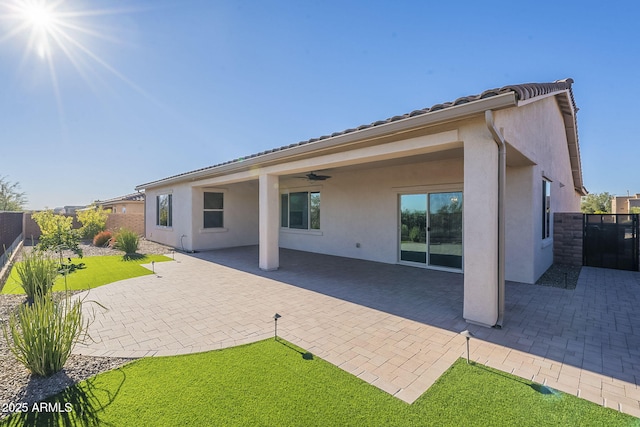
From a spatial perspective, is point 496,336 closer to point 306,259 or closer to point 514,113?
point 514,113

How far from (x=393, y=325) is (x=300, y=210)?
947cm

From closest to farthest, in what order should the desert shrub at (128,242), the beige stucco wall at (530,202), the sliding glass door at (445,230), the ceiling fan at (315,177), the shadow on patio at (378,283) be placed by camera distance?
the shadow on patio at (378,283)
the beige stucco wall at (530,202)
the sliding glass door at (445,230)
the ceiling fan at (315,177)
the desert shrub at (128,242)

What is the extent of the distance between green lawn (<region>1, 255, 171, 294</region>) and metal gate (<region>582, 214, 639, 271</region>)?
1505cm

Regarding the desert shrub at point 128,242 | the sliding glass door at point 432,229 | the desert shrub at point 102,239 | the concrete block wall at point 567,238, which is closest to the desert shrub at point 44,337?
the sliding glass door at point 432,229

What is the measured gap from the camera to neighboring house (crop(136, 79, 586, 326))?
15.6 ft

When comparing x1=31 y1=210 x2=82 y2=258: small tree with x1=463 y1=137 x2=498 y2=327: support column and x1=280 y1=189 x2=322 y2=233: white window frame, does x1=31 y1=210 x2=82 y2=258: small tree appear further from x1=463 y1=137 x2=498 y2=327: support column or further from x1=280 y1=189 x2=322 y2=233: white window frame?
x1=463 y1=137 x2=498 y2=327: support column

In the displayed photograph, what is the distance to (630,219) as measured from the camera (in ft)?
32.0

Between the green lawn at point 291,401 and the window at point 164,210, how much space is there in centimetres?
1327

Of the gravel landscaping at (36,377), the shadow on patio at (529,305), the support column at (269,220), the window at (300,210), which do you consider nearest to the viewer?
the gravel landscaping at (36,377)

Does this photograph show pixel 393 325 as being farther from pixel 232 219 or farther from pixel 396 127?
pixel 232 219

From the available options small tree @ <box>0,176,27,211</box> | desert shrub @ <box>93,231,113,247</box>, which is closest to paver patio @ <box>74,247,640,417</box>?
desert shrub @ <box>93,231,113,247</box>

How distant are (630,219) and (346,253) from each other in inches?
382

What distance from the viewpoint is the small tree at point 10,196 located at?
31.5 meters

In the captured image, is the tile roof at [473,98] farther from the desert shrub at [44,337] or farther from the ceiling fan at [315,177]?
the desert shrub at [44,337]
